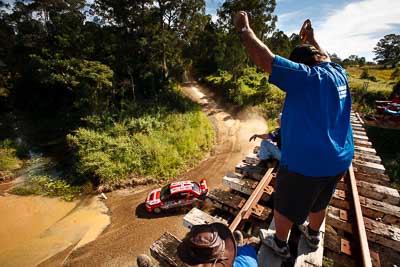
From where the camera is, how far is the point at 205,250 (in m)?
1.06

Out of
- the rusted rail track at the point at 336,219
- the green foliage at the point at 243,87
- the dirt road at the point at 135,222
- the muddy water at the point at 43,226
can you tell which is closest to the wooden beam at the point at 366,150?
the rusted rail track at the point at 336,219

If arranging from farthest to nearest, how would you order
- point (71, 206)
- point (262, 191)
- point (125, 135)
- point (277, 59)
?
point (125, 135) → point (71, 206) → point (262, 191) → point (277, 59)

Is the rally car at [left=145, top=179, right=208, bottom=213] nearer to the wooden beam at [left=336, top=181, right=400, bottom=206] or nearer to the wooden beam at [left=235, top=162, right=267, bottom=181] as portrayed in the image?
the wooden beam at [left=235, top=162, right=267, bottom=181]

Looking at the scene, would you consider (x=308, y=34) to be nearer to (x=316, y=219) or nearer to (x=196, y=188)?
(x=316, y=219)

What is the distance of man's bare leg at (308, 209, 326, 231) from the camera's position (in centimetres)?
181

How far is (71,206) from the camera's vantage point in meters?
8.83

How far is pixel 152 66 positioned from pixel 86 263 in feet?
43.5

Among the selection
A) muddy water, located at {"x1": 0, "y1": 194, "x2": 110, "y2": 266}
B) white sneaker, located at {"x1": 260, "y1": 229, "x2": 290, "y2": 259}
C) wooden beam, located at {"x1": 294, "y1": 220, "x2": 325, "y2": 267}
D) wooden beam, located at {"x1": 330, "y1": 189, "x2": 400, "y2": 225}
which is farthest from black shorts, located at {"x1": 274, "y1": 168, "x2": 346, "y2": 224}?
muddy water, located at {"x1": 0, "y1": 194, "x2": 110, "y2": 266}

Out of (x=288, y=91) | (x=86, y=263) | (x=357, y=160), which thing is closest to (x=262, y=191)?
(x=288, y=91)

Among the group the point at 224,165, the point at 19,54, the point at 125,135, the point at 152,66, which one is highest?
the point at 19,54

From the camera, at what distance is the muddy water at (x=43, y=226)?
22.5ft

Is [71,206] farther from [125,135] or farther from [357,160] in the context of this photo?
[357,160]

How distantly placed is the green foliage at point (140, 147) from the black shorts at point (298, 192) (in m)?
8.83

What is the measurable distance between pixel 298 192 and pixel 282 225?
37 cm
